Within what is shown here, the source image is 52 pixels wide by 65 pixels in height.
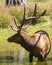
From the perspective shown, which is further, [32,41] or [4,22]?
[4,22]

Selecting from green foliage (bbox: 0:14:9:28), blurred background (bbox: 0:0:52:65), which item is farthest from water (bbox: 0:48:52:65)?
green foliage (bbox: 0:14:9:28)

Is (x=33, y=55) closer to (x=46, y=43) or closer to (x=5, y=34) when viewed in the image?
(x=46, y=43)

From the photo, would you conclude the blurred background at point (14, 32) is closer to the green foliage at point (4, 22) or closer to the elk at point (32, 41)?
the green foliage at point (4, 22)

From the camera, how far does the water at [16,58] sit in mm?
14203

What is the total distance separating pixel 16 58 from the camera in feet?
49.5

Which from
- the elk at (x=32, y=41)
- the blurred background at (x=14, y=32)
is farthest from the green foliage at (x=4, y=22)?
the elk at (x=32, y=41)

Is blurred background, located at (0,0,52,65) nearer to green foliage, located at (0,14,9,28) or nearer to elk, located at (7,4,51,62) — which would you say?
green foliage, located at (0,14,9,28)

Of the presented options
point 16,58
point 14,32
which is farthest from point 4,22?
point 16,58

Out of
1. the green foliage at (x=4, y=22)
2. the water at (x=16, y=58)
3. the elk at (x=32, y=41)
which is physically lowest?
the green foliage at (x=4, y=22)

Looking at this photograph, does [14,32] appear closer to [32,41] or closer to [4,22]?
[4,22]

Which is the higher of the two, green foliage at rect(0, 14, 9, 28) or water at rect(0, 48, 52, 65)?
water at rect(0, 48, 52, 65)

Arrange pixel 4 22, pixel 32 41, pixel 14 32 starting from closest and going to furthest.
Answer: pixel 32 41, pixel 14 32, pixel 4 22

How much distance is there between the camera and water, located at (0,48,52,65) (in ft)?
46.6

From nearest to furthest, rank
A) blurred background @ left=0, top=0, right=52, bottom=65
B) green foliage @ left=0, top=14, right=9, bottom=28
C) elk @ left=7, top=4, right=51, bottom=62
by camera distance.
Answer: elk @ left=7, top=4, right=51, bottom=62 → blurred background @ left=0, top=0, right=52, bottom=65 → green foliage @ left=0, top=14, right=9, bottom=28
